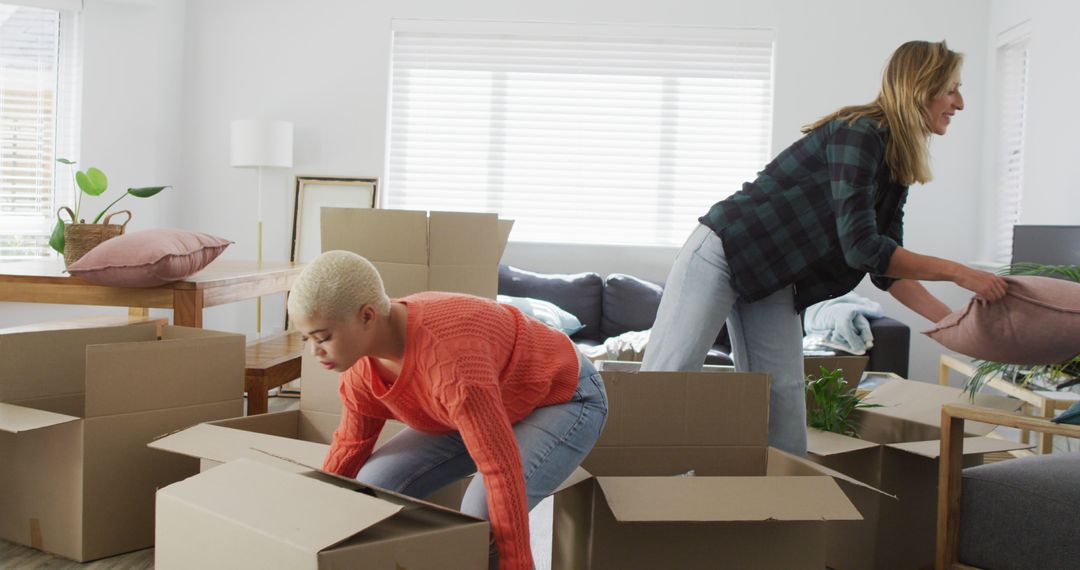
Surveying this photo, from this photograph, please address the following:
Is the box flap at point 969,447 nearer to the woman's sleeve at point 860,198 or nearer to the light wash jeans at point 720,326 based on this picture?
the light wash jeans at point 720,326

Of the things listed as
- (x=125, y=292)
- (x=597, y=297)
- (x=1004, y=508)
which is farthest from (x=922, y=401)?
(x=597, y=297)

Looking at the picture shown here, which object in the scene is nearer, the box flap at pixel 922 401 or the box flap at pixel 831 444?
the box flap at pixel 831 444

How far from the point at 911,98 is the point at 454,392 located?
1242mm

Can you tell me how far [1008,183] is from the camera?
4895mm

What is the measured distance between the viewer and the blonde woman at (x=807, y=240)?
1.92 meters

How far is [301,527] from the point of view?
1149mm

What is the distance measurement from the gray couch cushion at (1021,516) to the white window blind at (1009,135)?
11.0 ft

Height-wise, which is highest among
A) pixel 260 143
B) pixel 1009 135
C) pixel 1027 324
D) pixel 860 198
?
pixel 1009 135

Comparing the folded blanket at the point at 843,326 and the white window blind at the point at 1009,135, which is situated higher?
the white window blind at the point at 1009,135

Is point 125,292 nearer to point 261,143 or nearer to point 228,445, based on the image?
point 228,445

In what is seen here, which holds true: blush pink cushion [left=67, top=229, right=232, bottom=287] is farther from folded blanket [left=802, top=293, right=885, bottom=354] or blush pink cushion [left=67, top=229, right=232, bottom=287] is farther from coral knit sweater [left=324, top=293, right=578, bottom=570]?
folded blanket [left=802, top=293, right=885, bottom=354]

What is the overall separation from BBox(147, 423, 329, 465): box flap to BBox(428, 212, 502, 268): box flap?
51.4 inches

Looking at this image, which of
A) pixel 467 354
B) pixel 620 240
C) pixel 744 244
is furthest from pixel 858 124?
pixel 620 240

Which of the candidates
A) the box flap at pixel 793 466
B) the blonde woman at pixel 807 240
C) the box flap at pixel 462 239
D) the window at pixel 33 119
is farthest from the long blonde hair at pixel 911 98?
the window at pixel 33 119
